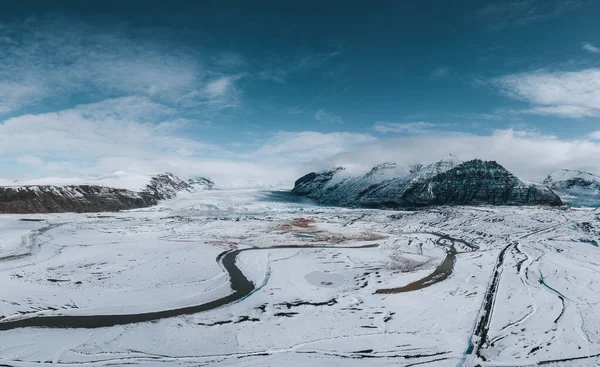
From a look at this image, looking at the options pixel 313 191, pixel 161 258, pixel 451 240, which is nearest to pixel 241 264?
pixel 161 258

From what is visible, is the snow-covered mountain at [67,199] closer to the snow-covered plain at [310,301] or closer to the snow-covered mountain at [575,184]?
the snow-covered plain at [310,301]

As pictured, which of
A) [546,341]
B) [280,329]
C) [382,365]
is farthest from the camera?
[280,329]

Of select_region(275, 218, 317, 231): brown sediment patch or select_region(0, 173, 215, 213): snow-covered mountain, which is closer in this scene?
select_region(275, 218, 317, 231): brown sediment patch

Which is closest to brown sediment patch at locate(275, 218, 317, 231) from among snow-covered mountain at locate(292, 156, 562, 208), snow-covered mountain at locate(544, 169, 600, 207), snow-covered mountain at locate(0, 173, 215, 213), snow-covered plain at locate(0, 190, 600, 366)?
snow-covered plain at locate(0, 190, 600, 366)

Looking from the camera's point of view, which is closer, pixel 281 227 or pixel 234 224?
pixel 281 227

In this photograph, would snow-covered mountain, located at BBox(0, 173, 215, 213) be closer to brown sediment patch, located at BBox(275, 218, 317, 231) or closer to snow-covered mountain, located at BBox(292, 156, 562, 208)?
brown sediment patch, located at BBox(275, 218, 317, 231)

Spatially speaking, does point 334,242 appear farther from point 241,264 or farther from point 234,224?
point 234,224

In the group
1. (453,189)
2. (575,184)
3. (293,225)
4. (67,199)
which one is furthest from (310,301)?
(575,184)
